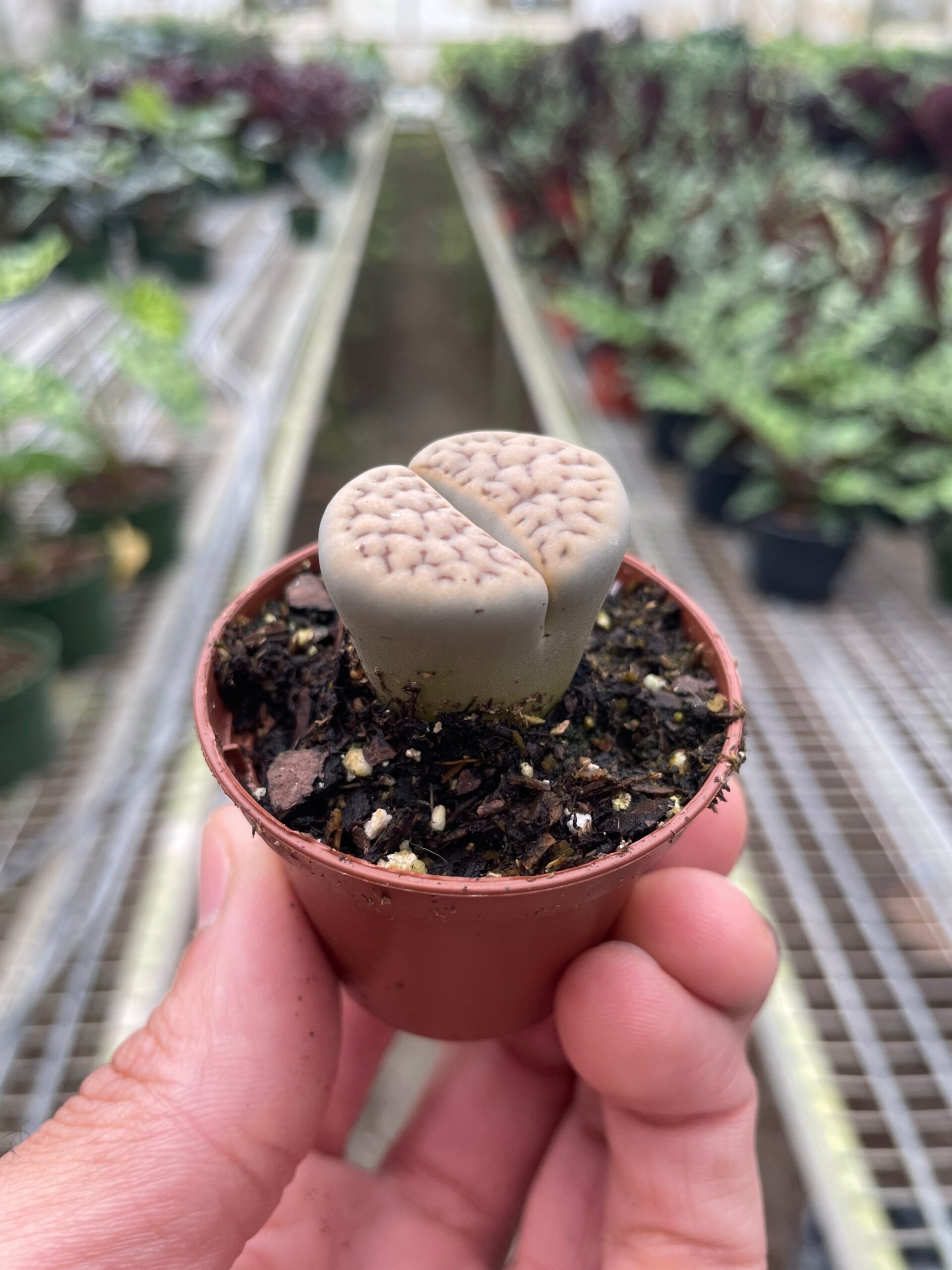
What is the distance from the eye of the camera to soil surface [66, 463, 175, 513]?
195 centimetres

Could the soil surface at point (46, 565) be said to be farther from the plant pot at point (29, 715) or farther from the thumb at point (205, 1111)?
the thumb at point (205, 1111)

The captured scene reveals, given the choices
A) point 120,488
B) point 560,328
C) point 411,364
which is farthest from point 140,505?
point 411,364

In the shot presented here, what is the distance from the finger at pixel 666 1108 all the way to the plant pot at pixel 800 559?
4.01 ft

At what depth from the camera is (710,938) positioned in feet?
2.27

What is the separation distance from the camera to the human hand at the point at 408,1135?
0.59 m

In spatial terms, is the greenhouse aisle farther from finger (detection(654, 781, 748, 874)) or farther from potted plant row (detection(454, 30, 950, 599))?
finger (detection(654, 781, 748, 874))

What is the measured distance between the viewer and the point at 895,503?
1.77 m

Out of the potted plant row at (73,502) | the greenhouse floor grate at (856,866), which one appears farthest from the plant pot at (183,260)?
the greenhouse floor grate at (856,866)

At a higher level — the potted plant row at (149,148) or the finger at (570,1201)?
the potted plant row at (149,148)

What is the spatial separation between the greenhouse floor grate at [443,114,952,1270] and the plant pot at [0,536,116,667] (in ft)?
3.56

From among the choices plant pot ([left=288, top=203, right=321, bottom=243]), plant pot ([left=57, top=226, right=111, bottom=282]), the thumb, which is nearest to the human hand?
the thumb

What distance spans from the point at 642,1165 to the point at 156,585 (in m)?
1.62

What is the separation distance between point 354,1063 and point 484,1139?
0.53 ft

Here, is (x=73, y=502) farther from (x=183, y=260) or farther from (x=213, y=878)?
(x=213, y=878)
